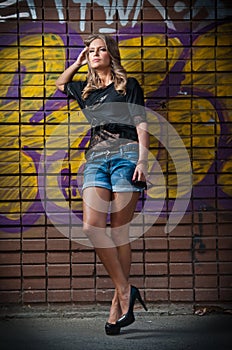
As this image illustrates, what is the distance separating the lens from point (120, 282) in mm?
4848

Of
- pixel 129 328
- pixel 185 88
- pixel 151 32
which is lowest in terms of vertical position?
pixel 129 328

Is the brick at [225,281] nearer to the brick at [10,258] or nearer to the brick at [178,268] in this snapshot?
the brick at [178,268]

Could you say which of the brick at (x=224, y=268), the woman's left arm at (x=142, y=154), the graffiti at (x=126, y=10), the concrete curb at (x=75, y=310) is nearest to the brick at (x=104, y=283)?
the concrete curb at (x=75, y=310)

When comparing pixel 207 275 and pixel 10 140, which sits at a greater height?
pixel 10 140

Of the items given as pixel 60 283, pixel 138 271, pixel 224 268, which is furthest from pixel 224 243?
pixel 60 283

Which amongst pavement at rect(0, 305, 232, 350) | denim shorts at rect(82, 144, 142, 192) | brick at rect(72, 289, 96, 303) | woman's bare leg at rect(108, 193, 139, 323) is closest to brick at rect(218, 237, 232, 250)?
pavement at rect(0, 305, 232, 350)

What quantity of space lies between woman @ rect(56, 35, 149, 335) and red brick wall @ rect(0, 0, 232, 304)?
0.53 metres

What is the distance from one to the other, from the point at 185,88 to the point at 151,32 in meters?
0.55

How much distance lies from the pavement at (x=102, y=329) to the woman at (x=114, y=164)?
21cm

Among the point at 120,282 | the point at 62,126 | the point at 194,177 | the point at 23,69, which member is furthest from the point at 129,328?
the point at 23,69

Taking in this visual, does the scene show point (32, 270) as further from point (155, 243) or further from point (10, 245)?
point (155, 243)

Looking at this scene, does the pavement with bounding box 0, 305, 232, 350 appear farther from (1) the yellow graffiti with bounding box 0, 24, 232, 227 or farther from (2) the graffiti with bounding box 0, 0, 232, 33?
(2) the graffiti with bounding box 0, 0, 232, 33

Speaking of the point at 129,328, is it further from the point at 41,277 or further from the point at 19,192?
the point at 19,192

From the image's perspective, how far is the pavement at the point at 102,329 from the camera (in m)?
4.59
